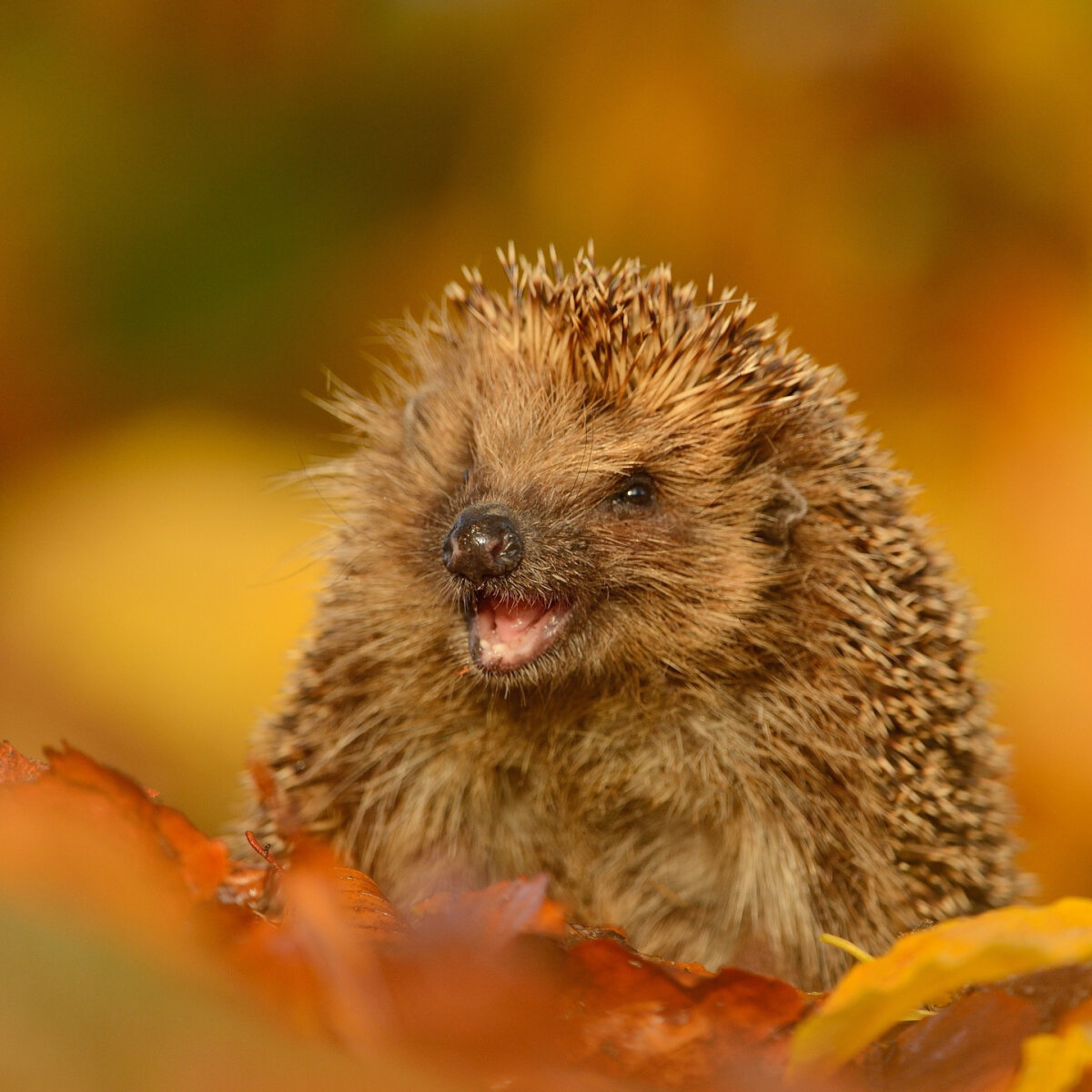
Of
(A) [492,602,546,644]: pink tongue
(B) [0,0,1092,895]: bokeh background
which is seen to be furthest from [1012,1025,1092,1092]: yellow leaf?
(B) [0,0,1092,895]: bokeh background

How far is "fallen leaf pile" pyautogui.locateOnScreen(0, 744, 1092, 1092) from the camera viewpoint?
0.48m

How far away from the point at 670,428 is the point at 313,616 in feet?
1.44

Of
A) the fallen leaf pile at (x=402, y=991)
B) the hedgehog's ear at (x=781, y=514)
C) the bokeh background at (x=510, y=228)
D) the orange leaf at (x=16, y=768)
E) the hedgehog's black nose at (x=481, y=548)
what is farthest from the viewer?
the bokeh background at (x=510, y=228)

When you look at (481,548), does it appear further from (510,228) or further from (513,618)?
(510,228)

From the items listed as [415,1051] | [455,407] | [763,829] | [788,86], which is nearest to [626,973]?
[415,1051]

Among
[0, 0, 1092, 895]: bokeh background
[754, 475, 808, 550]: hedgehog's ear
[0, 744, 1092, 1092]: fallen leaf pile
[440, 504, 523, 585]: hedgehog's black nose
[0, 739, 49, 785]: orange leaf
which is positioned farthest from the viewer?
[0, 0, 1092, 895]: bokeh background

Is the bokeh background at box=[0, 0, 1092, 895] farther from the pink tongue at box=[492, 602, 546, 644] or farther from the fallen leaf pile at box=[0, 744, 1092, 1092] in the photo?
the fallen leaf pile at box=[0, 744, 1092, 1092]

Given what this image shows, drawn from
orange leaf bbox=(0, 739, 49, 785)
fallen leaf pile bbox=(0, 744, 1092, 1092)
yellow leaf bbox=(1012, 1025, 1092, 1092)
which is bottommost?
orange leaf bbox=(0, 739, 49, 785)

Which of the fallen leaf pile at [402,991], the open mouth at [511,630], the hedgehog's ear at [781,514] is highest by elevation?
the hedgehog's ear at [781,514]

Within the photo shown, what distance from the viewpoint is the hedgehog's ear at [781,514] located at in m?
1.25

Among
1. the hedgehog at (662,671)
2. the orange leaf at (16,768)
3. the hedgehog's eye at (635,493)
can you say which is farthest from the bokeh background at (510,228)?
the orange leaf at (16,768)

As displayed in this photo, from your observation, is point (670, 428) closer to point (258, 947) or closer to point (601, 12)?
point (258, 947)

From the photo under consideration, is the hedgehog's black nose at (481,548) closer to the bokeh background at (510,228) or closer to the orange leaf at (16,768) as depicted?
the orange leaf at (16,768)

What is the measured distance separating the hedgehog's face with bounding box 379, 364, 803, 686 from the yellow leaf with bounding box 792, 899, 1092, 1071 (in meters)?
0.58
